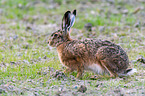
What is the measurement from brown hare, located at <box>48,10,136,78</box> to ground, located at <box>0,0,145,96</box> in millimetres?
211

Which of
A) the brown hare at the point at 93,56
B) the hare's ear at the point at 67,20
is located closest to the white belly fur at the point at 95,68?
the brown hare at the point at 93,56

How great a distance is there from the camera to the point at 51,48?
326 inches

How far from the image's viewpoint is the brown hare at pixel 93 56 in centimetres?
576

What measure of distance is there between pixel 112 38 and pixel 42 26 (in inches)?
124

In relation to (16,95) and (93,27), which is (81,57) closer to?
(16,95)

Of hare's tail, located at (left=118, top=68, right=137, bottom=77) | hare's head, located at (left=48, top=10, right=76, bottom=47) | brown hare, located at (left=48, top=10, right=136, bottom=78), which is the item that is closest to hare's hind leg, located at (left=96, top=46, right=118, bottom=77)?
brown hare, located at (left=48, top=10, right=136, bottom=78)

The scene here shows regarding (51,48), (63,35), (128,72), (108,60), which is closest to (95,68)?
(108,60)

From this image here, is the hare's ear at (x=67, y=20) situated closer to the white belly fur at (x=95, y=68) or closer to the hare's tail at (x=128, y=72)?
the white belly fur at (x=95, y=68)

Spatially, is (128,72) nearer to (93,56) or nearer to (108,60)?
(108,60)

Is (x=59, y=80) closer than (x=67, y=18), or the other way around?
(x=59, y=80)

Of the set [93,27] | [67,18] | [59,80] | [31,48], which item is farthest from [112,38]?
[59,80]

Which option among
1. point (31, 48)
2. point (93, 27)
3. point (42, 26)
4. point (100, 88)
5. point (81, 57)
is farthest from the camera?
point (42, 26)

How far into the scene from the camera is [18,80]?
218 inches

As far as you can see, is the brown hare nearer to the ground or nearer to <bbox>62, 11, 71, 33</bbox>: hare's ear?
<bbox>62, 11, 71, 33</bbox>: hare's ear
